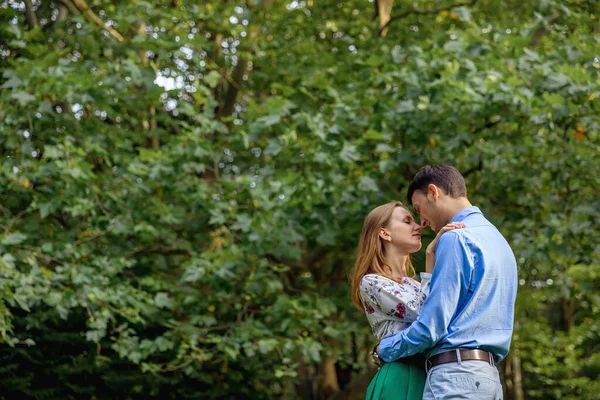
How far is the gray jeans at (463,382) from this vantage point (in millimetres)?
2543

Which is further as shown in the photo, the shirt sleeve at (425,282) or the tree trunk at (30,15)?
the tree trunk at (30,15)

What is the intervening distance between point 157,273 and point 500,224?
3268 millimetres

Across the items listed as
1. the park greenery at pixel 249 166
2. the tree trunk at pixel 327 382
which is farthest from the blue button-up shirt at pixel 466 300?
the tree trunk at pixel 327 382

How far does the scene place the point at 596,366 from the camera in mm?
12625

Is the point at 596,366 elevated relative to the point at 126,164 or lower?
lower

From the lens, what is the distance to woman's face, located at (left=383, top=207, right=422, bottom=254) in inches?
122

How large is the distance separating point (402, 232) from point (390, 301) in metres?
0.32

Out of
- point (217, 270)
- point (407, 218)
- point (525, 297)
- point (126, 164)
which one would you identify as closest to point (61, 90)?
point (126, 164)

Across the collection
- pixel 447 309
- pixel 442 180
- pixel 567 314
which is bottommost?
pixel 567 314

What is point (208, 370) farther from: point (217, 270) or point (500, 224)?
point (500, 224)

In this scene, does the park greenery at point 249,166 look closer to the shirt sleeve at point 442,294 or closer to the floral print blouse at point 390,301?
the floral print blouse at point 390,301

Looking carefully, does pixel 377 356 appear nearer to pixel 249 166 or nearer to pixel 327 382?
pixel 249 166

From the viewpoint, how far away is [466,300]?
2613 millimetres

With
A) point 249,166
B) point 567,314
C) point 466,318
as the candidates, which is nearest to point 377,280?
point 466,318
